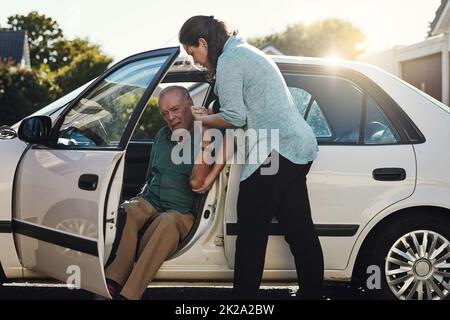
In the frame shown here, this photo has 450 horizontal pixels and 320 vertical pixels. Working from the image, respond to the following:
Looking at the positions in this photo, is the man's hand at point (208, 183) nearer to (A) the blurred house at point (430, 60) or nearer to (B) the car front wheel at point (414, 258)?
(B) the car front wheel at point (414, 258)

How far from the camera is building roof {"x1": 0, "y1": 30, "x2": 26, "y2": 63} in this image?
1986 inches

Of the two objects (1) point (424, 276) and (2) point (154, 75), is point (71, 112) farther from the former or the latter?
(1) point (424, 276)

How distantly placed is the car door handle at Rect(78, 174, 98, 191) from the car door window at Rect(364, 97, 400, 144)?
1.59m

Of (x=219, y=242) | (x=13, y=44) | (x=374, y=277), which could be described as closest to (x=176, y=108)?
(x=219, y=242)

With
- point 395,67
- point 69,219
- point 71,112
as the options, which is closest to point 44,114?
point 71,112

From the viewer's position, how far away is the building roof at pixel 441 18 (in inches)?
763

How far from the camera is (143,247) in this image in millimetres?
4375

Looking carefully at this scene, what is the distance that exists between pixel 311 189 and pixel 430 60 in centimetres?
1792

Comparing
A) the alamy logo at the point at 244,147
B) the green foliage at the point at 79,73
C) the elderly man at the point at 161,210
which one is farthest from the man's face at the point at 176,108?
the green foliage at the point at 79,73

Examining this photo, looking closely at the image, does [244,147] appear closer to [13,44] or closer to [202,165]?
[202,165]

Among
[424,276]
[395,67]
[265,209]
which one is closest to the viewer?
[265,209]

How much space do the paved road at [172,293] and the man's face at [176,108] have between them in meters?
1.43
